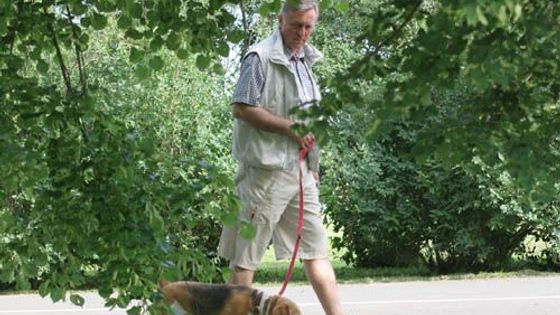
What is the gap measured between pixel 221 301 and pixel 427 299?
16.3ft

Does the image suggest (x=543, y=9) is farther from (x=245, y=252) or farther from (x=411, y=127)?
(x=411, y=127)

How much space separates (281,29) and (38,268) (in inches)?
90.5

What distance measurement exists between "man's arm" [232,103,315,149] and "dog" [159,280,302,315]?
82 centimetres

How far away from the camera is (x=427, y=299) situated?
10.5 m

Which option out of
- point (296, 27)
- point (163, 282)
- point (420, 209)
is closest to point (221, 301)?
point (163, 282)

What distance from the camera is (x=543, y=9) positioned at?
3.09 metres

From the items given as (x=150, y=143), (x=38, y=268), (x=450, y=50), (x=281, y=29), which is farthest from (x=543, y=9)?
A: (x=281, y=29)

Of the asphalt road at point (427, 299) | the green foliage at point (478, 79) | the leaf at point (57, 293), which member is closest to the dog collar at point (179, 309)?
the leaf at point (57, 293)

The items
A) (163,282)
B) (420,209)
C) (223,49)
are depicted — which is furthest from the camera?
(420,209)

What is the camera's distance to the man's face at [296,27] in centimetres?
626

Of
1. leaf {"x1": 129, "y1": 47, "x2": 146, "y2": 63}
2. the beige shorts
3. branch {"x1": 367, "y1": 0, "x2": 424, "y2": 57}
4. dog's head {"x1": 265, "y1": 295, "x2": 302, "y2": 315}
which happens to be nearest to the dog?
dog's head {"x1": 265, "y1": 295, "x2": 302, "y2": 315}

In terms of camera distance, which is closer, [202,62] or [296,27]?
[202,62]

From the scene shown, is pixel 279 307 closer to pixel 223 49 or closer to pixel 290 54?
pixel 223 49

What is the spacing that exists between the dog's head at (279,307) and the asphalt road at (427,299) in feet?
11.9
